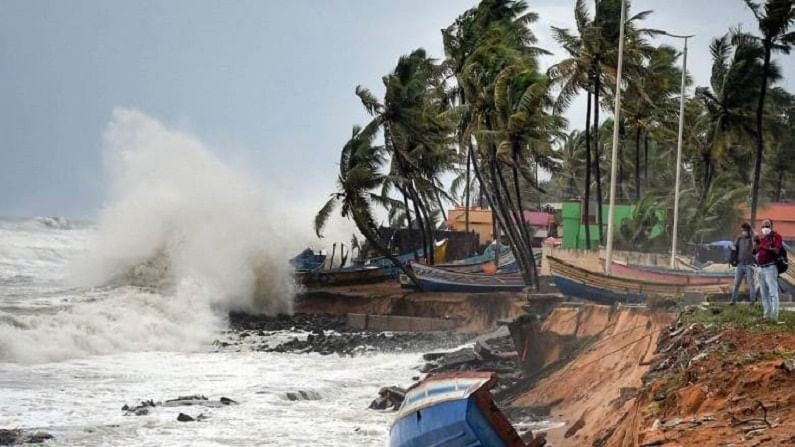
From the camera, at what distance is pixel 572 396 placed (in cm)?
1623

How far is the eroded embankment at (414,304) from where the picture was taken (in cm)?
3303

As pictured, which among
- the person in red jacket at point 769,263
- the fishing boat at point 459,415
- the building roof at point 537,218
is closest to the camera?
the fishing boat at point 459,415

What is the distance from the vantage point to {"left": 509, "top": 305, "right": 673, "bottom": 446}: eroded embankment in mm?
13336

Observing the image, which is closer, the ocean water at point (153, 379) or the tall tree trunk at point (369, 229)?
the ocean water at point (153, 379)

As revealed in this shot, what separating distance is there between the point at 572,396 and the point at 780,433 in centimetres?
897

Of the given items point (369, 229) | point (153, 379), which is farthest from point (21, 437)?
point (369, 229)

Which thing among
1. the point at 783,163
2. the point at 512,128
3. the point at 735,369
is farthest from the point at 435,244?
the point at 735,369

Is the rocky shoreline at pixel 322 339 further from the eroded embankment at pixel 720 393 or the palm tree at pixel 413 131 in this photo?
the eroded embankment at pixel 720 393

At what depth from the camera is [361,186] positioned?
4022cm

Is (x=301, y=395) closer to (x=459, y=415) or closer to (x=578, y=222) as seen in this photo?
(x=459, y=415)

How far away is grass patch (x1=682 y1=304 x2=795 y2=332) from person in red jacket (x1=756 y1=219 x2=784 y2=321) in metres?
0.20

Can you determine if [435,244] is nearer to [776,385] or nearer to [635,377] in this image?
[635,377]

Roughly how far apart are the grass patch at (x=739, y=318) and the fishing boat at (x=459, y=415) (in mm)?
4240

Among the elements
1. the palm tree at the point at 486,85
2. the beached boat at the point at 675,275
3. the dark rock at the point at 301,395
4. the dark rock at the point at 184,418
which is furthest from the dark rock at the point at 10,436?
the palm tree at the point at 486,85
